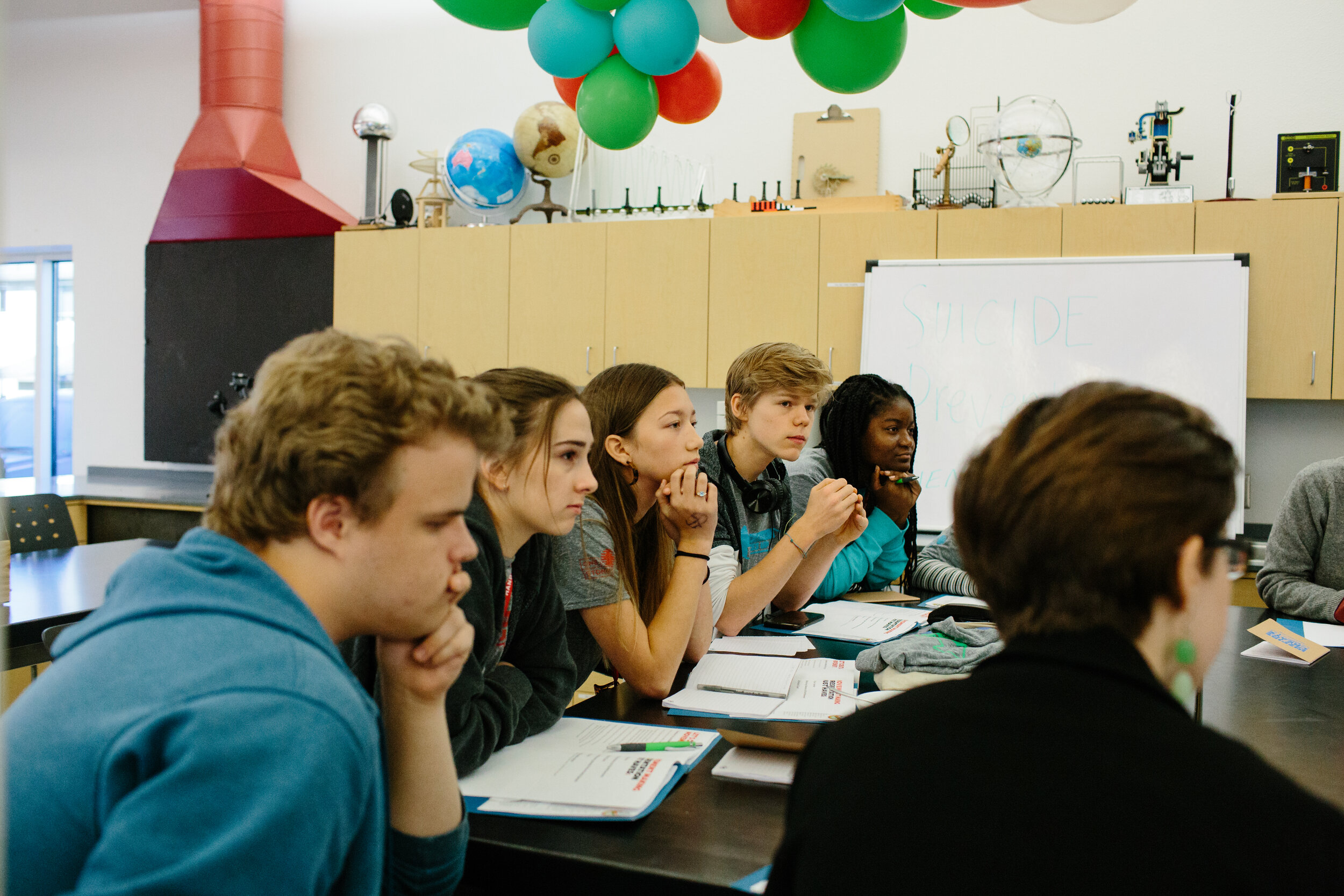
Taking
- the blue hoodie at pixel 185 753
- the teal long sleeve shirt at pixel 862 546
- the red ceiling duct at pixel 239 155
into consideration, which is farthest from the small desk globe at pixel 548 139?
the blue hoodie at pixel 185 753

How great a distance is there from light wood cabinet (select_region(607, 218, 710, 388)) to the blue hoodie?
11.6ft

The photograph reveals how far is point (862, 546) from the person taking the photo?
2568 mm

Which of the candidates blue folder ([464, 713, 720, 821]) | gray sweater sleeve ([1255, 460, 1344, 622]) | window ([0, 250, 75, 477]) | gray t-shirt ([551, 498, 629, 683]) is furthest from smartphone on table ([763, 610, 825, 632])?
window ([0, 250, 75, 477])

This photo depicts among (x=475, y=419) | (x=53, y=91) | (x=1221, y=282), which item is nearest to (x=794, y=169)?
(x=1221, y=282)

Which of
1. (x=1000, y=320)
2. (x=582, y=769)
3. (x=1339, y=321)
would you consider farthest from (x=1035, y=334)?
(x=582, y=769)

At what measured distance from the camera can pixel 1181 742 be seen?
23.9 inches

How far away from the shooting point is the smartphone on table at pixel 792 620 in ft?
6.81

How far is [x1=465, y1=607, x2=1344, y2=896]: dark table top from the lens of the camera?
0.96m

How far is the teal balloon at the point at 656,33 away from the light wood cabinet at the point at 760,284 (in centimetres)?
173

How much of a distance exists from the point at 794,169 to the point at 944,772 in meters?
4.19

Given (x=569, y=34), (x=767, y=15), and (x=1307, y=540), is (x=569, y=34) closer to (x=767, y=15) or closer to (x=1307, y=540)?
(x=767, y=15)

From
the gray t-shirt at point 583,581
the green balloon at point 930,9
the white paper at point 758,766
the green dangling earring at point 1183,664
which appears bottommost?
the white paper at point 758,766

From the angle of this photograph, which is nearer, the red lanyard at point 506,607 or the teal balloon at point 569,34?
the red lanyard at point 506,607

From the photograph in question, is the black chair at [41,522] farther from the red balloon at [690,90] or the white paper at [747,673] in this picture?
the white paper at [747,673]
